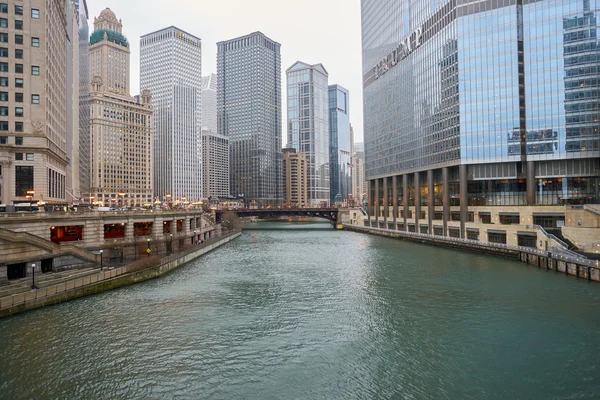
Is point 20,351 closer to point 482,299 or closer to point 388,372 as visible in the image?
point 388,372

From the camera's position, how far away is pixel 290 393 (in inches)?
1042

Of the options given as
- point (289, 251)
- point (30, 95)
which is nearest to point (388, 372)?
point (289, 251)

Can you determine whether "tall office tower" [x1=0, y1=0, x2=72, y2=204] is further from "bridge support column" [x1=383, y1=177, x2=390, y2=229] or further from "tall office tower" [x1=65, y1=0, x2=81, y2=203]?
"bridge support column" [x1=383, y1=177, x2=390, y2=229]

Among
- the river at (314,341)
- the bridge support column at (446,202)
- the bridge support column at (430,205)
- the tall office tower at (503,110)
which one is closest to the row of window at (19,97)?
the river at (314,341)

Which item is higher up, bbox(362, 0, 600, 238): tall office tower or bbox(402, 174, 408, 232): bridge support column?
bbox(362, 0, 600, 238): tall office tower

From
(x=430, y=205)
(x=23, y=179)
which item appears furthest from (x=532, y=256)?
(x=23, y=179)

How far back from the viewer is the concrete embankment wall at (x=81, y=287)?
1556 inches

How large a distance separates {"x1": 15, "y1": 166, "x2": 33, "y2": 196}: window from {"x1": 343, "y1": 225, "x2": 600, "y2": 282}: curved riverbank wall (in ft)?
307

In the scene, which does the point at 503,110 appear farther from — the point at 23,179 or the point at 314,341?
the point at 23,179

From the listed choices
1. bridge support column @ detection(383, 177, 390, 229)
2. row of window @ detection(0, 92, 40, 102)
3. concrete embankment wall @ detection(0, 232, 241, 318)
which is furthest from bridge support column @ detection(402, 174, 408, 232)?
row of window @ detection(0, 92, 40, 102)

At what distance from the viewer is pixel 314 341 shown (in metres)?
35.4

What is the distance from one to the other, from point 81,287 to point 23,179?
41176 millimetres

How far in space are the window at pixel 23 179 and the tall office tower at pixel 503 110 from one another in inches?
3899

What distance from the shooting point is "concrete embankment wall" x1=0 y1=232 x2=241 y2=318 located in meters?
39.5
